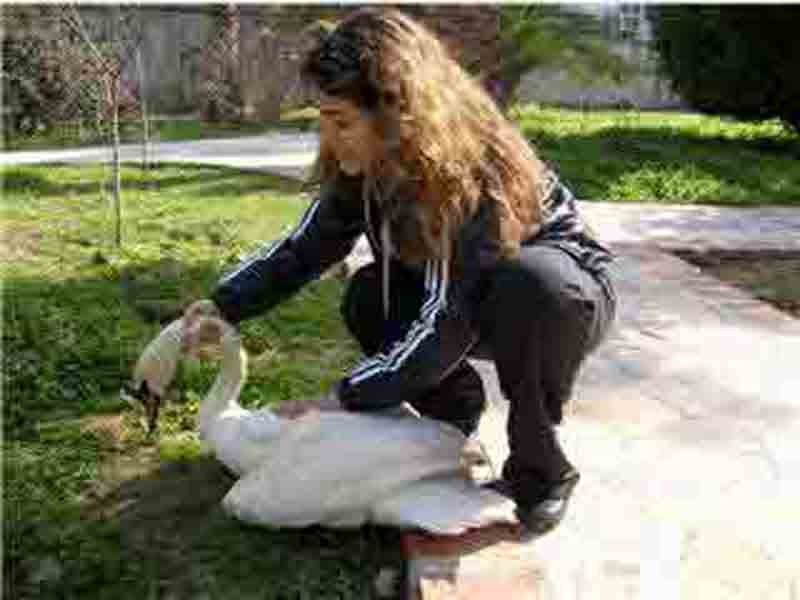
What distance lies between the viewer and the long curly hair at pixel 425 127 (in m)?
2.21

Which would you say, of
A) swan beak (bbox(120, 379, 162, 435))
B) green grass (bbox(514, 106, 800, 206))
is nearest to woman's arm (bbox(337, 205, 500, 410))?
swan beak (bbox(120, 379, 162, 435))

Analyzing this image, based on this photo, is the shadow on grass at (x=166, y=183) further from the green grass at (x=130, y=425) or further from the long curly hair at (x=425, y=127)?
the long curly hair at (x=425, y=127)

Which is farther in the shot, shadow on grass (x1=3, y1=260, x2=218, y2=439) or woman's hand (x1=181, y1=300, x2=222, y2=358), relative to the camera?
shadow on grass (x1=3, y1=260, x2=218, y2=439)

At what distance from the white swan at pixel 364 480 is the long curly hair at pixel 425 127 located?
1.21ft

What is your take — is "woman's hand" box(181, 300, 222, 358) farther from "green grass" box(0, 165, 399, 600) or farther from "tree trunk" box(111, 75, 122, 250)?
"tree trunk" box(111, 75, 122, 250)

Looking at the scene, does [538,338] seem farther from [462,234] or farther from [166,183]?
[166,183]

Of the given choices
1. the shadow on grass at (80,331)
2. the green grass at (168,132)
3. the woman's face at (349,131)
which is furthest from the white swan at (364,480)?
the green grass at (168,132)

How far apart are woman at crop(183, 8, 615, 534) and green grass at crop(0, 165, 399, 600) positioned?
0.38 metres

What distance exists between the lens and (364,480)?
93.9 inches

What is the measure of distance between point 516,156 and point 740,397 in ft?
4.96

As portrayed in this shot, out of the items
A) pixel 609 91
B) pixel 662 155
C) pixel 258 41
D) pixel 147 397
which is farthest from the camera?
pixel 609 91

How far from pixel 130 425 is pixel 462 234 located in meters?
1.17

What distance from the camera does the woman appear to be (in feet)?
7.32

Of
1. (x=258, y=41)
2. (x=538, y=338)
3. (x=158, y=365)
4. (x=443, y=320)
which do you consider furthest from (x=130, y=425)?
(x=258, y=41)
